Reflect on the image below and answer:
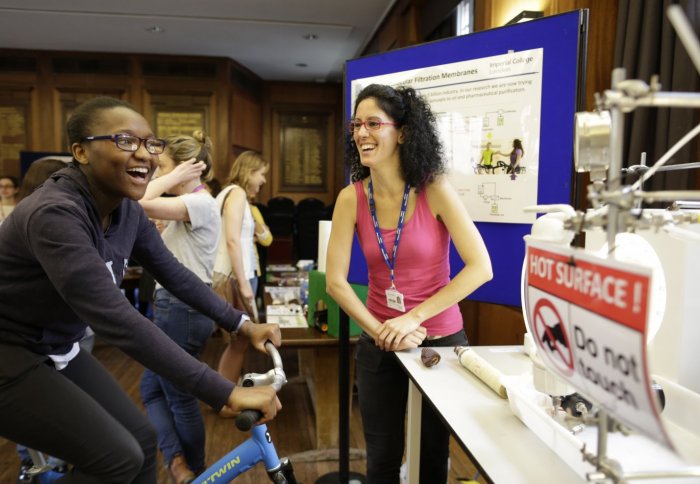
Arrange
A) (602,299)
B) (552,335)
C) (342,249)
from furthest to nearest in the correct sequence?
(342,249) < (552,335) < (602,299)

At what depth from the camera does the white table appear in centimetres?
91

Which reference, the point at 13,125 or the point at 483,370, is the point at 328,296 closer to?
the point at 483,370

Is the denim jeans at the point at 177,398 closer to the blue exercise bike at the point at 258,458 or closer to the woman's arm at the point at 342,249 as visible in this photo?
the blue exercise bike at the point at 258,458

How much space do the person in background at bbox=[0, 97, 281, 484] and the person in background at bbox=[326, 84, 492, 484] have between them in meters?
0.37

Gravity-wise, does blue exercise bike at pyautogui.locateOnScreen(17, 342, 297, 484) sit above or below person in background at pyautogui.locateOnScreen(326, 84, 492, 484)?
below

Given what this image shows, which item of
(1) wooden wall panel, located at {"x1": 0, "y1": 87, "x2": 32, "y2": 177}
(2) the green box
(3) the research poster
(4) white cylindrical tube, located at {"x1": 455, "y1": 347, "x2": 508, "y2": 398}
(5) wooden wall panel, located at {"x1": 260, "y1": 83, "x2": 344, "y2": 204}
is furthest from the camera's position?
(5) wooden wall panel, located at {"x1": 260, "y1": 83, "x2": 344, "y2": 204}

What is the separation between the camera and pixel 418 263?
5.33 feet

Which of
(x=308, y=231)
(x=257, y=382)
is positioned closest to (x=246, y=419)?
(x=257, y=382)

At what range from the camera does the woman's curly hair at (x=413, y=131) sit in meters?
1.64

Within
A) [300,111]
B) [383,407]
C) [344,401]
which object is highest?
[300,111]

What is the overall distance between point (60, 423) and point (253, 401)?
50 cm

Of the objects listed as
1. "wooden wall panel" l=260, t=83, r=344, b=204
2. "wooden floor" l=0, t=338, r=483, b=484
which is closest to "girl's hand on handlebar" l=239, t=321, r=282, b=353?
"wooden floor" l=0, t=338, r=483, b=484

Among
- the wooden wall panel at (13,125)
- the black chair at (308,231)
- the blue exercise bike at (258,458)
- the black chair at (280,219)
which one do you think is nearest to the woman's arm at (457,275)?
the blue exercise bike at (258,458)

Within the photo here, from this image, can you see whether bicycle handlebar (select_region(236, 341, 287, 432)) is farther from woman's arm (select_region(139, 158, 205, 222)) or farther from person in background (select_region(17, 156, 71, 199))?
person in background (select_region(17, 156, 71, 199))
